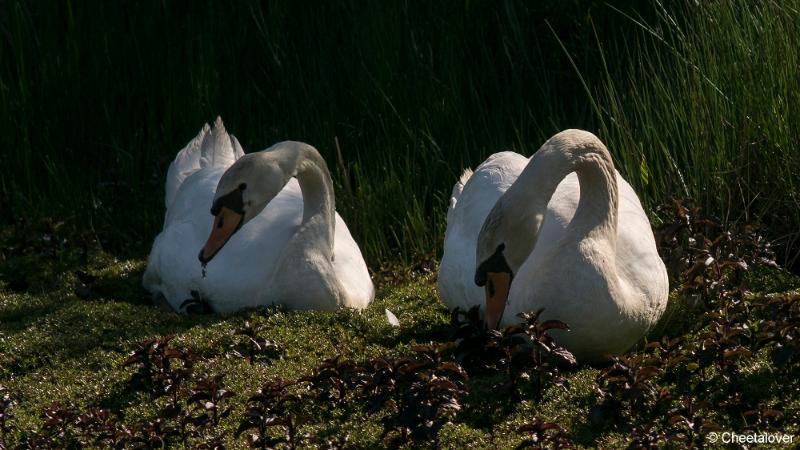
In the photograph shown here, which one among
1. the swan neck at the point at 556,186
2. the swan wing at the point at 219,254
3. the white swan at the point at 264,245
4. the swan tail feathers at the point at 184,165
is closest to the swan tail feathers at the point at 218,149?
the swan tail feathers at the point at 184,165

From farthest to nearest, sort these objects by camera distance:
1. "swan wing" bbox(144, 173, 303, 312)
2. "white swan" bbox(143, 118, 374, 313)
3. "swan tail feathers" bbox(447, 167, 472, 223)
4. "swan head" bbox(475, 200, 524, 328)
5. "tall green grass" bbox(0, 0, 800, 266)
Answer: "tall green grass" bbox(0, 0, 800, 266) < "swan tail feathers" bbox(447, 167, 472, 223) < "swan wing" bbox(144, 173, 303, 312) < "white swan" bbox(143, 118, 374, 313) < "swan head" bbox(475, 200, 524, 328)

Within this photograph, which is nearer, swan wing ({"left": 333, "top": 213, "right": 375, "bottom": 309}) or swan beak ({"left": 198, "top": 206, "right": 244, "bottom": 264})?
swan beak ({"left": 198, "top": 206, "right": 244, "bottom": 264})

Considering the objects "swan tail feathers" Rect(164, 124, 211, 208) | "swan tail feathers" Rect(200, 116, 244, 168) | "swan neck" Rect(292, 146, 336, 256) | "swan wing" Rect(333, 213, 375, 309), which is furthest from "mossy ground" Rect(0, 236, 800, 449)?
"swan tail feathers" Rect(200, 116, 244, 168)

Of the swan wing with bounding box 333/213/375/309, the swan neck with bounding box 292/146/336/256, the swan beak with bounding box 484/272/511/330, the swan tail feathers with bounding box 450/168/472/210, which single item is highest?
the swan beak with bounding box 484/272/511/330

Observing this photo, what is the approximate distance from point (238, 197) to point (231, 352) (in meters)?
0.99

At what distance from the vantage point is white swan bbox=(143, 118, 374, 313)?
6.71 meters

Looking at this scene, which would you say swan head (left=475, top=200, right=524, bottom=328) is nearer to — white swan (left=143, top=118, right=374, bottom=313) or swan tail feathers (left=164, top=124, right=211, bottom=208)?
white swan (left=143, top=118, right=374, bottom=313)

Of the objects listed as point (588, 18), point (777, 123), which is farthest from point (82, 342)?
point (588, 18)

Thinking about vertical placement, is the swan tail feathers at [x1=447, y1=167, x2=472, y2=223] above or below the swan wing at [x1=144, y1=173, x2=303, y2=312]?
above

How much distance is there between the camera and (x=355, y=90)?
899 centimetres

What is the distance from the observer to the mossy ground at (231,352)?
5.09 meters

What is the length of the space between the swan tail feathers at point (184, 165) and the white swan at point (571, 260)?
9.39 feet

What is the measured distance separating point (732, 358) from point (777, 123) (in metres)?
2.50

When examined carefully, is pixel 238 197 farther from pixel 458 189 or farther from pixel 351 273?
pixel 458 189
